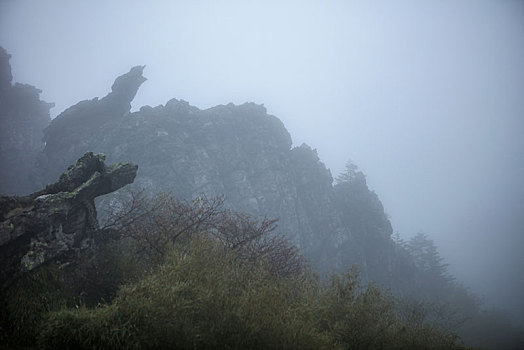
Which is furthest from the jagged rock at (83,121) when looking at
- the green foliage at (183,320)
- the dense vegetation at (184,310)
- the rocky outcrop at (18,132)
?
the green foliage at (183,320)

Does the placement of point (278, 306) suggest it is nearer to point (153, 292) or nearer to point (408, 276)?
point (153, 292)

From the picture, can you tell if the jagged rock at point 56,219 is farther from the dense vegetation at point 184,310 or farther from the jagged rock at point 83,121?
the jagged rock at point 83,121

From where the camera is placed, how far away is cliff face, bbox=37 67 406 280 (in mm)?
44875

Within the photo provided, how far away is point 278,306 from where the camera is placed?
11.0 m

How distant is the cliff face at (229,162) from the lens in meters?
44.9

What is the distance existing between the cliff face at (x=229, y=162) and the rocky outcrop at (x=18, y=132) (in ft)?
29.4

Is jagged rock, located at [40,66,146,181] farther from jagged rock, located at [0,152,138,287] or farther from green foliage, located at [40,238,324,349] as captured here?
green foliage, located at [40,238,324,349]

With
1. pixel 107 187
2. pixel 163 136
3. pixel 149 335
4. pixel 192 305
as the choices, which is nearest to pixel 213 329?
pixel 192 305

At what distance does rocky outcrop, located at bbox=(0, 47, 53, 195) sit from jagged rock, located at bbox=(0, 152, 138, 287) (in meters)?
41.2

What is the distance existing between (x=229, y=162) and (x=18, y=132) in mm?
52272

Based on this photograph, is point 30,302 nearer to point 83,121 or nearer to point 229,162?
point 229,162

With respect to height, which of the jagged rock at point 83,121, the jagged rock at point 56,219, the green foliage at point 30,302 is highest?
the jagged rock at point 83,121

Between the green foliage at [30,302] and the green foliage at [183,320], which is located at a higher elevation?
the green foliage at [183,320]

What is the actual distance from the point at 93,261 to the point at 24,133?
66.4 meters
